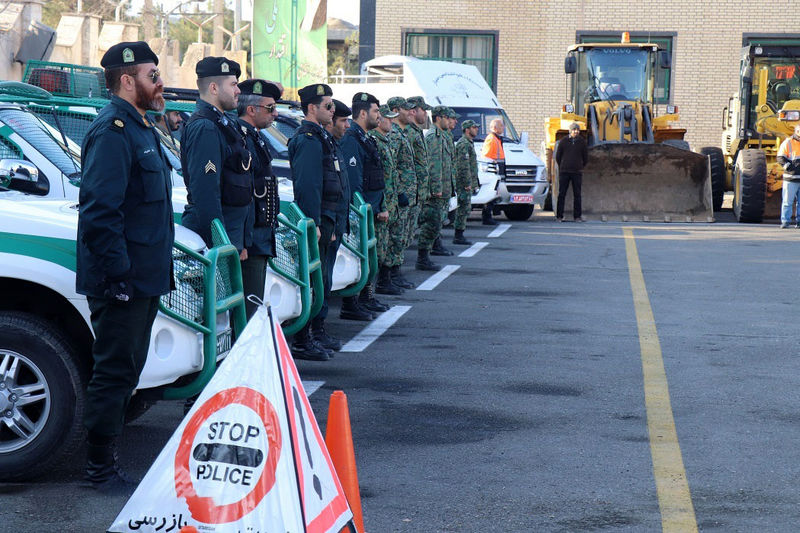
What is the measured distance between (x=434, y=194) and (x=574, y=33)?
2378 cm

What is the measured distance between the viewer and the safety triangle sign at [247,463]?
405 centimetres

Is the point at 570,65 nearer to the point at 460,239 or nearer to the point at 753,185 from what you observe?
the point at 753,185

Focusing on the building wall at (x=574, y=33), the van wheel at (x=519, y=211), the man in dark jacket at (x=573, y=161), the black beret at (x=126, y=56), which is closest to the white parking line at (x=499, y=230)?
the van wheel at (x=519, y=211)

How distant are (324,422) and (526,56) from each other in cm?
3120

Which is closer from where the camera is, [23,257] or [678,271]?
[23,257]

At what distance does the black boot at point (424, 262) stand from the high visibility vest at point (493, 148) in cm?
679

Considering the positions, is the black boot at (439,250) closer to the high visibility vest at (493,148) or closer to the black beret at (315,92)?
the high visibility vest at (493,148)

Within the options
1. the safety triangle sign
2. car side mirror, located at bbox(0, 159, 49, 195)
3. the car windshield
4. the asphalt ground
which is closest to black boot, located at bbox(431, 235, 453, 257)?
the asphalt ground

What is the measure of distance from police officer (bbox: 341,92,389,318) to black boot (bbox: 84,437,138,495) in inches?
207

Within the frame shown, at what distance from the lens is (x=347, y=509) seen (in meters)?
4.39

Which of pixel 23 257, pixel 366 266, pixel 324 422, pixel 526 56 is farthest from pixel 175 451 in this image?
pixel 526 56

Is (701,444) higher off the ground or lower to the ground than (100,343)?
lower

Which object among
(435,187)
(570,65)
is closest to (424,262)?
(435,187)

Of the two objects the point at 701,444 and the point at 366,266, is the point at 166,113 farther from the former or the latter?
the point at 701,444
